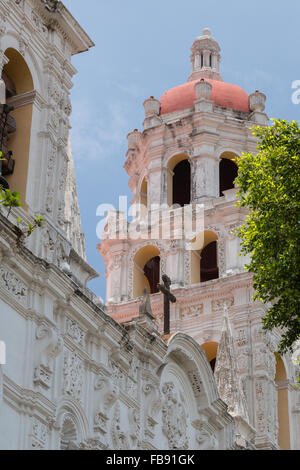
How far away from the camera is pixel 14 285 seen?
1877cm

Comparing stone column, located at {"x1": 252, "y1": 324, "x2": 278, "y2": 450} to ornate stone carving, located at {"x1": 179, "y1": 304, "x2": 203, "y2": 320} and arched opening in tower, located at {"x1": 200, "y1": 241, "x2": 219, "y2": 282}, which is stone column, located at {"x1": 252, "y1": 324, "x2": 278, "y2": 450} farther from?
arched opening in tower, located at {"x1": 200, "y1": 241, "x2": 219, "y2": 282}

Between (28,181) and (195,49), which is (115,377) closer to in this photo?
(28,181)

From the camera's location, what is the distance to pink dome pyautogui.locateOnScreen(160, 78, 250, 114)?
39.0m

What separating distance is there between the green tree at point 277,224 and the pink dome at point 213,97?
19094 mm

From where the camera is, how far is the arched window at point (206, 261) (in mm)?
34312

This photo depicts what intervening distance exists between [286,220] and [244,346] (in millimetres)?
13134

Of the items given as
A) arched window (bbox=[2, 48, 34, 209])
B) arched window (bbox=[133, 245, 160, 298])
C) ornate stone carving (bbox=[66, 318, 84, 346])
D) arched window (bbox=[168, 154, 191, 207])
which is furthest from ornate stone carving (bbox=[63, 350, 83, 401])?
arched window (bbox=[168, 154, 191, 207])

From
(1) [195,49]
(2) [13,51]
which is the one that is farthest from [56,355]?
(1) [195,49]

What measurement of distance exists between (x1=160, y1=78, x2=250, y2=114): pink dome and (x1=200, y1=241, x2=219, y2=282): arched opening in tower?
212 inches

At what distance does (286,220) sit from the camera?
18.8 meters

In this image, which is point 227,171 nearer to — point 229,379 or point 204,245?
point 204,245

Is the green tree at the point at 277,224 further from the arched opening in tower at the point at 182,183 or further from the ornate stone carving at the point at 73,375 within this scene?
the arched opening in tower at the point at 182,183

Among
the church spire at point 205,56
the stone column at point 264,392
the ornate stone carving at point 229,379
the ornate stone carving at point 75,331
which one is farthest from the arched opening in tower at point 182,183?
the ornate stone carving at point 75,331

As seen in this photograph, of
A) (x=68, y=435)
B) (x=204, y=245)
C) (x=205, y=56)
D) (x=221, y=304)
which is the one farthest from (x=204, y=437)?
(x=205, y=56)
